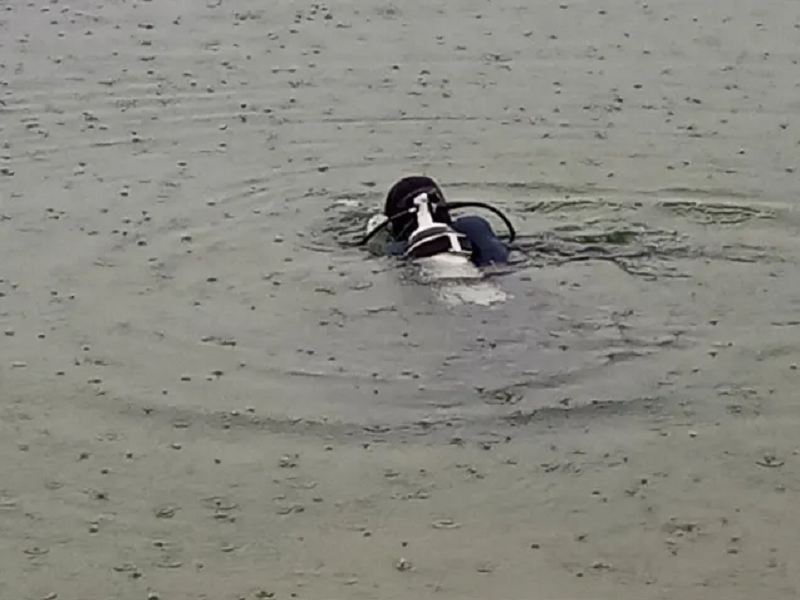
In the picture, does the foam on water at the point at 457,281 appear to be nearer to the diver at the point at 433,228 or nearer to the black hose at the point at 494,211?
the diver at the point at 433,228

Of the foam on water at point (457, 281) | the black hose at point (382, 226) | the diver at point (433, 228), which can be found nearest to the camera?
the foam on water at point (457, 281)

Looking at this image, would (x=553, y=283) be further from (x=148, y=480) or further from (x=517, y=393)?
(x=148, y=480)

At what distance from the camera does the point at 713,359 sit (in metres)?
5.66

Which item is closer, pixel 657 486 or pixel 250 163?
pixel 657 486

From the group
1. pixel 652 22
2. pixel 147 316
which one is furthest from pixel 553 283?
pixel 652 22

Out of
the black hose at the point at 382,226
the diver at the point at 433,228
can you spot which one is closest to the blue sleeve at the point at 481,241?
the diver at the point at 433,228

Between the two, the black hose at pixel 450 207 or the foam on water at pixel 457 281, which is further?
the black hose at pixel 450 207

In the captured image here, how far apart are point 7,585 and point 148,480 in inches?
23.7

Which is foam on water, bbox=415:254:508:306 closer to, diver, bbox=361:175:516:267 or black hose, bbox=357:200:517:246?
diver, bbox=361:175:516:267

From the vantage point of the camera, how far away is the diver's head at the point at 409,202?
251 inches

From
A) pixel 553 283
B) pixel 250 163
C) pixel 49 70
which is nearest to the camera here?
pixel 553 283

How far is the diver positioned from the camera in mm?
6270

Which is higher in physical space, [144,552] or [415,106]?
[415,106]

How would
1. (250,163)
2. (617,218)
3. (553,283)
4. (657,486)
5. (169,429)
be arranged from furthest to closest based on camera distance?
1. (250,163)
2. (617,218)
3. (553,283)
4. (169,429)
5. (657,486)
